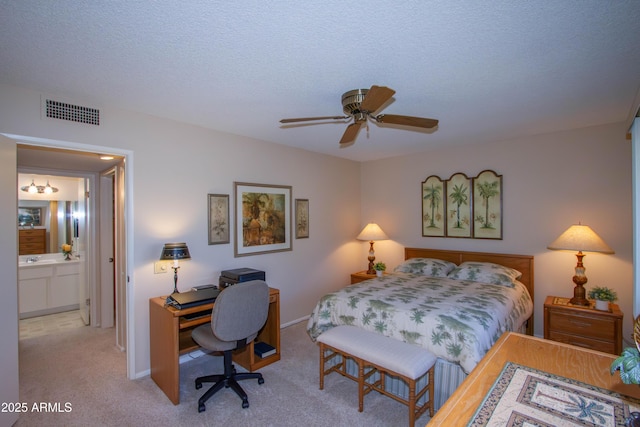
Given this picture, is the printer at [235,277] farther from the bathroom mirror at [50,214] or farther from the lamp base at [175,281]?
the bathroom mirror at [50,214]

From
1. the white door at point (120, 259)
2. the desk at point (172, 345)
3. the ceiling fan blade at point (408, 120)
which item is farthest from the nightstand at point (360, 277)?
the white door at point (120, 259)

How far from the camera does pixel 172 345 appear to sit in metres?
2.63

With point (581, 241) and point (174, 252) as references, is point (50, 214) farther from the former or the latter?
point (581, 241)

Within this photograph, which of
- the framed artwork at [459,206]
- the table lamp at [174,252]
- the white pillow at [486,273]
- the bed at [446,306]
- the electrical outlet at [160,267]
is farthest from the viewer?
the framed artwork at [459,206]

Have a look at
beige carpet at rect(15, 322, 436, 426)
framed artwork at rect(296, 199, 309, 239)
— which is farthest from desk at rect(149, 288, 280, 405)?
framed artwork at rect(296, 199, 309, 239)

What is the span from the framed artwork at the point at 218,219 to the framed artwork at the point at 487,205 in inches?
132

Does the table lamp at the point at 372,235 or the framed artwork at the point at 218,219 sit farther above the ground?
the framed artwork at the point at 218,219

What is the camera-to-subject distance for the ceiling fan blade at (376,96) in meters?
1.80

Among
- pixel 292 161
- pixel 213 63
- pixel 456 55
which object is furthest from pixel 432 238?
pixel 213 63

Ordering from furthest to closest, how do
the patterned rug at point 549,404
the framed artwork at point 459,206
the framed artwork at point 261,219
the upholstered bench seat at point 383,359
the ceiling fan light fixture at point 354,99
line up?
the framed artwork at point 459,206 → the framed artwork at point 261,219 → the ceiling fan light fixture at point 354,99 → the upholstered bench seat at point 383,359 → the patterned rug at point 549,404

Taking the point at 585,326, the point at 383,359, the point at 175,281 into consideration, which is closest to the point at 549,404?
the point at 383,359

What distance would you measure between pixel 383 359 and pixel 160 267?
2.28 metres

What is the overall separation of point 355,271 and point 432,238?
1.50 m

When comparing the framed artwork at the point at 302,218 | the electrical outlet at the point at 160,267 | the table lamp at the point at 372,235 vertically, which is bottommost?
the electrical outlet at the point at 160,267
